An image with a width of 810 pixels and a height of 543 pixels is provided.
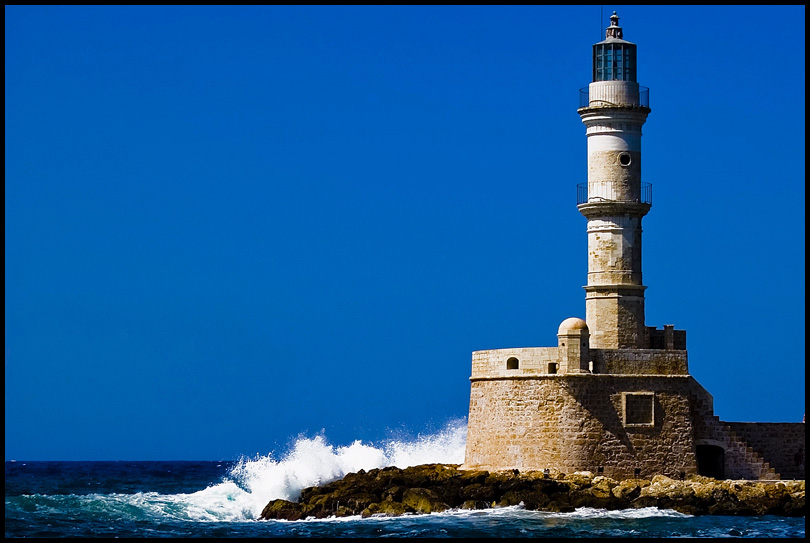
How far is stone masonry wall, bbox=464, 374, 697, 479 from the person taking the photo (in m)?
33.2

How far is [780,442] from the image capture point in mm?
35594

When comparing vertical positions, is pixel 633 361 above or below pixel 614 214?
below

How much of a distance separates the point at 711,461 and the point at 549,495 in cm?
490

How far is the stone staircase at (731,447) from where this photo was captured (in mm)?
34312

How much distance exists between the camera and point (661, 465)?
1316 inches

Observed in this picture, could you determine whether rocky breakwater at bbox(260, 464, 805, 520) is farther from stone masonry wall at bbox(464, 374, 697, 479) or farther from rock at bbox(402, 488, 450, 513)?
stone masonry wall at bbox(464, 374, 697, 479)

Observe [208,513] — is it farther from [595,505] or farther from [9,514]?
[595,505]

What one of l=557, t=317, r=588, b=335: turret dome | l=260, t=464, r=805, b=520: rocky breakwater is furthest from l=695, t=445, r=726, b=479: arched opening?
l=557, t=317, r=588, b=335: turret dome

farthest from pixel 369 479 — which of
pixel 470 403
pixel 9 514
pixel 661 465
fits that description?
pixel 9 514

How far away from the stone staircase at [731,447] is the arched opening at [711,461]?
0.56 ft

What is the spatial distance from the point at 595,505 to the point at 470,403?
516 cm

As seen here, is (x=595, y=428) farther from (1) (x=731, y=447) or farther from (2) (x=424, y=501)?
(2) (x=424, y=501)

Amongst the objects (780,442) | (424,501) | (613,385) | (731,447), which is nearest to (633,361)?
(613,385)

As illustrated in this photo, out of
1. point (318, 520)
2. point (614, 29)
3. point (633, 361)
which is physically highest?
point (614, 29)
